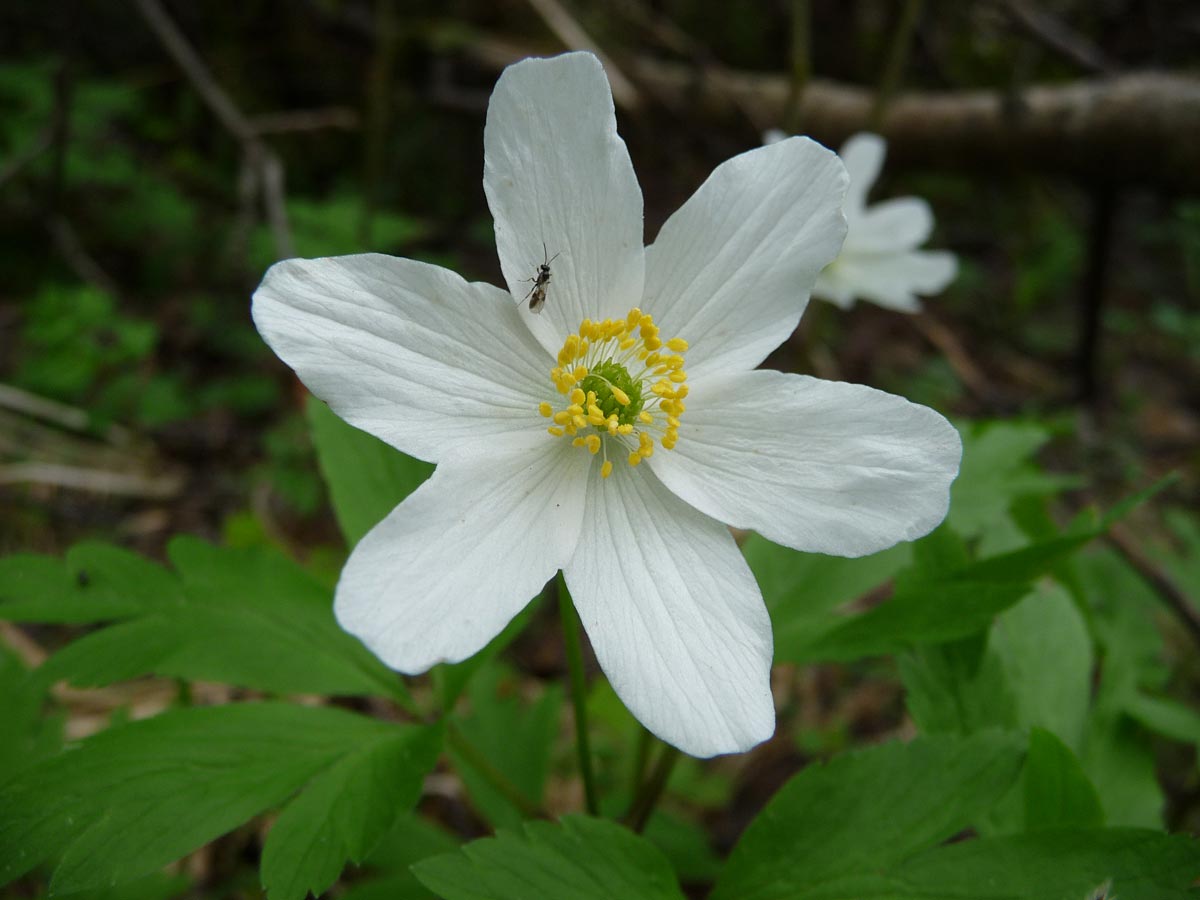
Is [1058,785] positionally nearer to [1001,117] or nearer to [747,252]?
[747,252]

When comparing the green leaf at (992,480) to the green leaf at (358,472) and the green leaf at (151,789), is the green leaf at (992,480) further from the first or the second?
the green leaf at (151,789)

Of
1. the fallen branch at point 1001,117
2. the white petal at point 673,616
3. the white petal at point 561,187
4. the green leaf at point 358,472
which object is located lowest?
the fallen branch at point 1001,117

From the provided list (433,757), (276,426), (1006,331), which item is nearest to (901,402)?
(433,757)

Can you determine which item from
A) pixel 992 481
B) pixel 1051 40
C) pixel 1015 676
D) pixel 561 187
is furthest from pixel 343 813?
pixel 1051 40

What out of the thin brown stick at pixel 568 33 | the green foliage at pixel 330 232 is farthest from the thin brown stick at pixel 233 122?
the thin brown stick at pixel 568 33

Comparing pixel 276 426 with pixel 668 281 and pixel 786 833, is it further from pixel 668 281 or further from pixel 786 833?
pixel 786 833

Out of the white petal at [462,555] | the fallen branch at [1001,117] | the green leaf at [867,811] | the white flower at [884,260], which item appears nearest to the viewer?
the white petal at [462,555]
